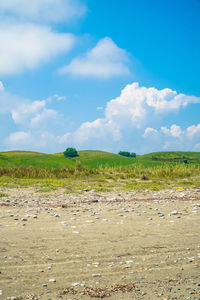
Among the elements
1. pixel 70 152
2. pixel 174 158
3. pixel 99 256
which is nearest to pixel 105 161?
pixel 70 152

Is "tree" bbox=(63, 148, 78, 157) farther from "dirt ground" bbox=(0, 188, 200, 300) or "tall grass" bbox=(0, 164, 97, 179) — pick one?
"dirt ground" bbox=(0, 188, 200, 300)

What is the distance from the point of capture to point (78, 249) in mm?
7102

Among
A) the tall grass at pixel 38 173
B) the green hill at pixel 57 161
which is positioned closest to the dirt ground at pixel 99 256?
the tall grass at pixel 38 173

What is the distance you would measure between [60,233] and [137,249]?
2388mm

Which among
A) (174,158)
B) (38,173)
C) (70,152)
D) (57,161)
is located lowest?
(38,173)

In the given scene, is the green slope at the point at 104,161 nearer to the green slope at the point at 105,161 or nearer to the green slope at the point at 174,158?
the green slope at the point at 105,161

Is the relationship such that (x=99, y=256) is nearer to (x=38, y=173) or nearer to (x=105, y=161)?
(x=38, y=173)

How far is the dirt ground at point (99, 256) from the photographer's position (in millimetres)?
5152

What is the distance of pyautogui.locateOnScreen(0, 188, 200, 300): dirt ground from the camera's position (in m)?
5.15

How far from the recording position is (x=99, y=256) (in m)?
6.71

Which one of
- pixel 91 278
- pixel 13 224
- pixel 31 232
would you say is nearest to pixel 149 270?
pixel 91 278

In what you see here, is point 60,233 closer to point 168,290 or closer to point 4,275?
point 4,275

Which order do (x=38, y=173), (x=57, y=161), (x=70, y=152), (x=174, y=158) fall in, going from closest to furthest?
(x=38, y=173) → (x=57, y=161) → (x=70, y=152) → (x=174, y=158)

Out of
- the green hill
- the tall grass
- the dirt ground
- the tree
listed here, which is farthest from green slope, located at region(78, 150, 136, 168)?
the dirt ground
